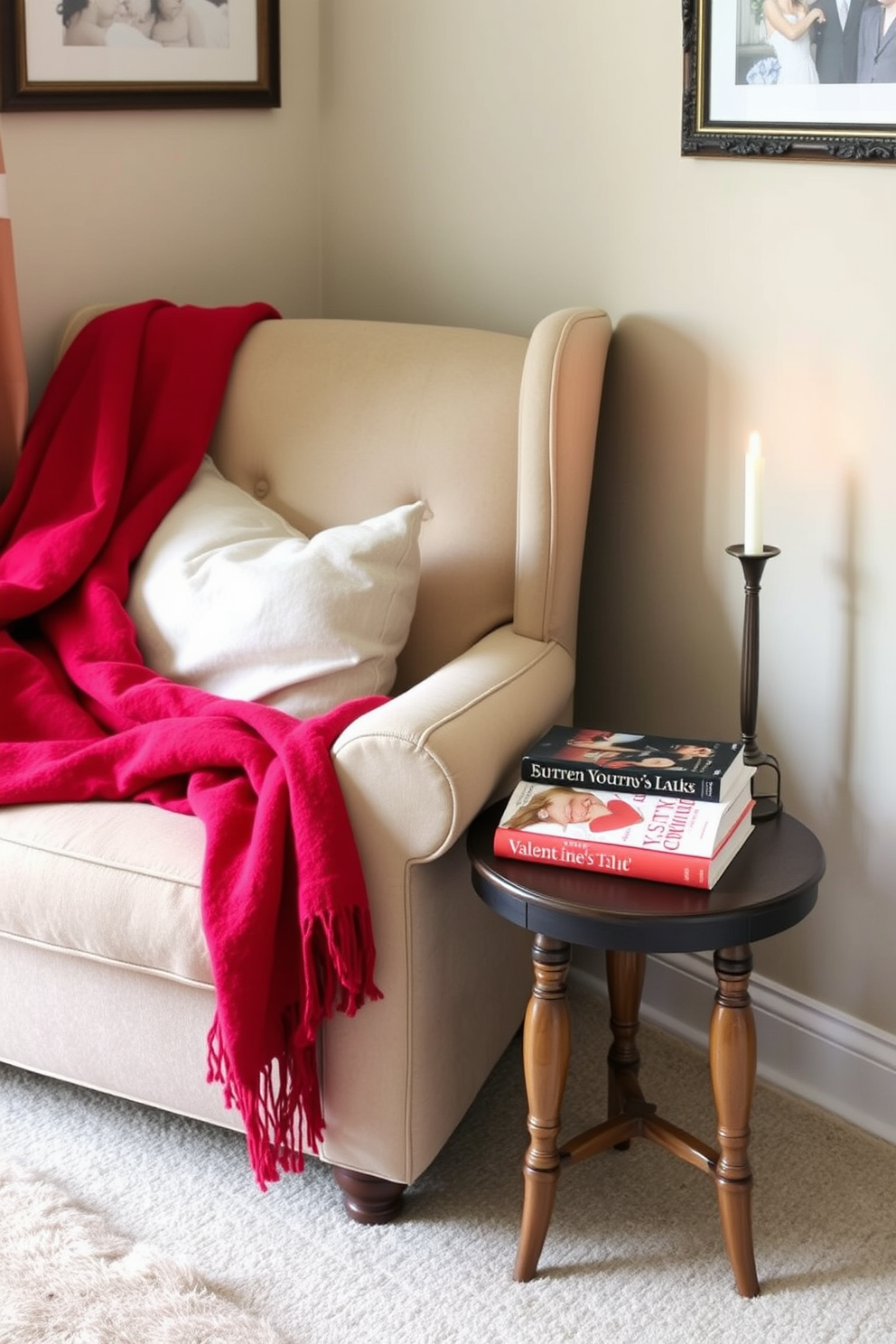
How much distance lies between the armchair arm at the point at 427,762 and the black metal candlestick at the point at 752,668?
280 millimetres

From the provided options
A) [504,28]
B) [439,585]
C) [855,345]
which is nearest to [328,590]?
[439,585]

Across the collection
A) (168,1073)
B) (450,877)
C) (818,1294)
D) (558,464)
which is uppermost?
(558,464)

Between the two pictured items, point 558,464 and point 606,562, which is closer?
point 558,464

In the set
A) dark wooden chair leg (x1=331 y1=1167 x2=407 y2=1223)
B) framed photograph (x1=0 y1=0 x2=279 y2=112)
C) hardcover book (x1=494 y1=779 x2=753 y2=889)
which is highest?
framed photograph (x1=0 y1=0 x2=279 y2=112)

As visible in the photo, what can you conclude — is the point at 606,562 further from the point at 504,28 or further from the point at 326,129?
the point at 326,129

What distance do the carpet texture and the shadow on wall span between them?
1.80ft

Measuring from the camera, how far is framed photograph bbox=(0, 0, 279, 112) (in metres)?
2.16

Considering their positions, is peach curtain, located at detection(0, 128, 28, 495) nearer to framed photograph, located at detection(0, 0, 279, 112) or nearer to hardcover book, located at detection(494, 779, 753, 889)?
framed photograph, located at detection(0, 0, 279, 112)

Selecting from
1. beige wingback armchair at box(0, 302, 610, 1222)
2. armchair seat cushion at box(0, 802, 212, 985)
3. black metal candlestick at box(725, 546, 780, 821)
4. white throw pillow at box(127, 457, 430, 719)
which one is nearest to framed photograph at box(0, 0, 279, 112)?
beige wingback armchair at box(0, 302, 610, 1222)

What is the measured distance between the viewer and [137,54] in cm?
227

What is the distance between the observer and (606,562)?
2119mm

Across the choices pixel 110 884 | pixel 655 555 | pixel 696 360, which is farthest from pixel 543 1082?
pixel 696 360

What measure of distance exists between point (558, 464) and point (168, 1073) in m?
0.92

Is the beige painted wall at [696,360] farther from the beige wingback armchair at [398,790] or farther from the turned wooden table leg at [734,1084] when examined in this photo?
the turned wooden table leg at [734,1084]
